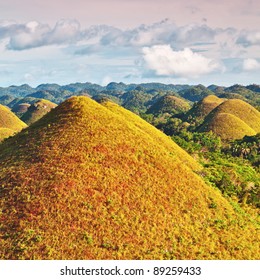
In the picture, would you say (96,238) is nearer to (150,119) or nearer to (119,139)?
(119,139)

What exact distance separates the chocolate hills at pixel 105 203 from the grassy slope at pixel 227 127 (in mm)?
84511

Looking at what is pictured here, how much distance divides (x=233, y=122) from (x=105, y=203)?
105750mm

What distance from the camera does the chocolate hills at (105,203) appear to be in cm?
2505

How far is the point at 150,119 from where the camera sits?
18125 cm

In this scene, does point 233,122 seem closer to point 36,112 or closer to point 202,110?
point 202,110

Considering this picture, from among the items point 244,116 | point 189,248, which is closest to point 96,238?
point 189,248

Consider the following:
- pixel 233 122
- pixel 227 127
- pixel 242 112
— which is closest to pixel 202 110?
pixel 242 112

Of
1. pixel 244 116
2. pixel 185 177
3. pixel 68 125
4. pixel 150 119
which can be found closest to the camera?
pixel 185 177

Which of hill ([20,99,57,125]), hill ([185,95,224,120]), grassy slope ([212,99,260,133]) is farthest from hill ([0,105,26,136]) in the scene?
hill ([185,95,224,120])

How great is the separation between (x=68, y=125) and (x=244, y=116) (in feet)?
387

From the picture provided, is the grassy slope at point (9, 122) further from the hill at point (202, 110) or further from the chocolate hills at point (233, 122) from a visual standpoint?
the hill at point (202, 110)

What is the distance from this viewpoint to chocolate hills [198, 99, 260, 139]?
121 m

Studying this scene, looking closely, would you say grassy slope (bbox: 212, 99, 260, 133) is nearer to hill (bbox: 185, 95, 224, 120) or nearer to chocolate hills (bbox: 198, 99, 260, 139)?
chocolate hills (bbox: 198, 99, 260, 139)

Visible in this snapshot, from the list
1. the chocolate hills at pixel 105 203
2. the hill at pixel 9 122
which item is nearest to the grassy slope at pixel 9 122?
the hill at pixel 9 122
